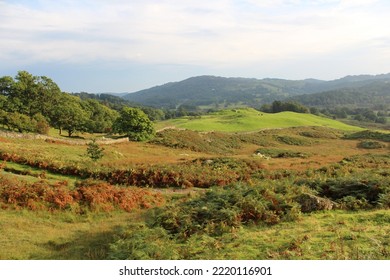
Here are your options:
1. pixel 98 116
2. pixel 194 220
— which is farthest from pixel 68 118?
pixel 194 220

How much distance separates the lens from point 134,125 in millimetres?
71125

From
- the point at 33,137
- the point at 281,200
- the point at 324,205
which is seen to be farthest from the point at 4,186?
the point at 33,137

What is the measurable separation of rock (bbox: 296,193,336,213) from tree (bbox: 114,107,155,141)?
55.1 meters

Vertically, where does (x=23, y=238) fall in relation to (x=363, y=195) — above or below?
below

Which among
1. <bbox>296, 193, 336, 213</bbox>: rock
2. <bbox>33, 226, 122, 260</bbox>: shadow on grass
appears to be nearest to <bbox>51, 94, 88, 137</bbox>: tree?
<bbox>33, 226, 122, 260</bbox>: shadow on grass

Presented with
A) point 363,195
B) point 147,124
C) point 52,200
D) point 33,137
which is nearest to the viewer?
point 363,195

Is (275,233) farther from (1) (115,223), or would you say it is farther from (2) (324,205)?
(1) (115,223)

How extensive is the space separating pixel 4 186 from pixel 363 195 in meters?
20.1

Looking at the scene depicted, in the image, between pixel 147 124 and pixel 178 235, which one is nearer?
pixel 178 235

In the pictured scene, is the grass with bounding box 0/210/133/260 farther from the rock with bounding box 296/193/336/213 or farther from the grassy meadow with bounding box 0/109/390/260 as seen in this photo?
the rock with bounding box 296/193/336/213

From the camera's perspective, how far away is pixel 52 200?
63.8 ft

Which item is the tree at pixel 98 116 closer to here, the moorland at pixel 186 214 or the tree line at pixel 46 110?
the tree line at pixel 46 110

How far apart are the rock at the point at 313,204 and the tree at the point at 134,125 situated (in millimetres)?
55091

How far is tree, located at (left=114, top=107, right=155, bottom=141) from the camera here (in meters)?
70.2
